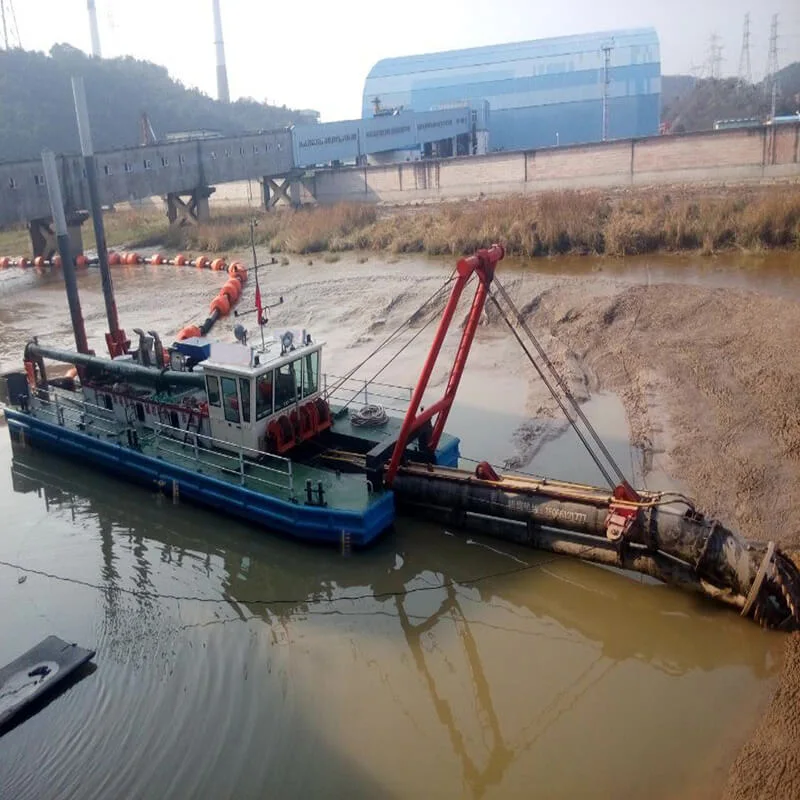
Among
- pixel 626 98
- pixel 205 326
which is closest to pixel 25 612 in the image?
pixel 205 326

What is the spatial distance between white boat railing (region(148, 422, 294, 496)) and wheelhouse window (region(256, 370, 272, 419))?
552mm

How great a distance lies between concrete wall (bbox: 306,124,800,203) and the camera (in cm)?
3325

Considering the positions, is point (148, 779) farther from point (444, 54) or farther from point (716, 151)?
point (444, 54)

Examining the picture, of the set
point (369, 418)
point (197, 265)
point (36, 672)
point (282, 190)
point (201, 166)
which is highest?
point (201, 166)

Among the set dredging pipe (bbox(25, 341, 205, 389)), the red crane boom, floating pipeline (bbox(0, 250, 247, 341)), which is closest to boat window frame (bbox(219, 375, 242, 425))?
dredging pipe (bbox(25, 341, 205, 389))

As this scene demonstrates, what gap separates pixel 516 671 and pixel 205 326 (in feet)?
51.9

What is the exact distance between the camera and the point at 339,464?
37.1ft

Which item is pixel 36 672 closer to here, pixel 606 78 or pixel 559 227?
pixel 559 227

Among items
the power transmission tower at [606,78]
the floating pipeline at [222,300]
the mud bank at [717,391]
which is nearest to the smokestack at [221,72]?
the power transmission tower at [606,78]

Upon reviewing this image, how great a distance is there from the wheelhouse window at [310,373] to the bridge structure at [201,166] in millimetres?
19613

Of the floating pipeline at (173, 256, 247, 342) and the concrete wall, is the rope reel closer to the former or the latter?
the floating pipeline at (173, 256, 247, 342)

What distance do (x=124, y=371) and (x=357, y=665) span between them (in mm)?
7180

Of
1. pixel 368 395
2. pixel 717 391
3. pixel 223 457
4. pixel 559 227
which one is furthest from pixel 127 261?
pixel 717 391

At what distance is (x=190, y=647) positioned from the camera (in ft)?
28.1
